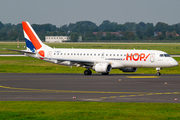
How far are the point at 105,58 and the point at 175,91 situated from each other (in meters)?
20.6

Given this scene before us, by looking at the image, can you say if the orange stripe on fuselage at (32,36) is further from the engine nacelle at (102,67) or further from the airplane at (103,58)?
the engine nacelle at (102,67)

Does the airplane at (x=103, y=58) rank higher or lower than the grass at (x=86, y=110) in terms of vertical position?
higher

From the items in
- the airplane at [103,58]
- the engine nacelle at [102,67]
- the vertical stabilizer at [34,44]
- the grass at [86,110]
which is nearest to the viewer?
the grass at [86,110]

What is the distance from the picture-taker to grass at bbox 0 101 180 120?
61.9ft

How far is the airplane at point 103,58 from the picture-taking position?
160 feet

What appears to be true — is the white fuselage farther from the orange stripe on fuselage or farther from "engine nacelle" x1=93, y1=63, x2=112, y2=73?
the orange stripe on fuselage

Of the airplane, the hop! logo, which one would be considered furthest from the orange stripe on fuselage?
the hop! logo

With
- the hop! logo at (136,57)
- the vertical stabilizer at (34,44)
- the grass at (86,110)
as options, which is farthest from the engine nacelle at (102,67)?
the grass at (86,110)

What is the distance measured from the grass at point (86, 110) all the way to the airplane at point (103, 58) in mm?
25348

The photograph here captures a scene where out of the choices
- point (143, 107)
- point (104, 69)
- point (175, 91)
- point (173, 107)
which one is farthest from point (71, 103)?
point (104, 69)

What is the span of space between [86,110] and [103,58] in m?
30.5

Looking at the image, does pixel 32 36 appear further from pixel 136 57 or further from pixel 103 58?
pixel 136 57

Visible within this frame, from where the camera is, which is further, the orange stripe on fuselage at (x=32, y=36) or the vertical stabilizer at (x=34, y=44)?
the orange stripe on fuselage at (x=32, y=36)

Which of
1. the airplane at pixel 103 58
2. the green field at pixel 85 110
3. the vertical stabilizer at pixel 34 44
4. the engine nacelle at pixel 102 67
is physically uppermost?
the vertical stabilizer at pixel 34 44
